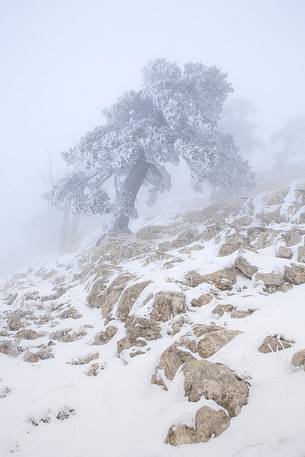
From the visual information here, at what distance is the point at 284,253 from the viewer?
10.1 m

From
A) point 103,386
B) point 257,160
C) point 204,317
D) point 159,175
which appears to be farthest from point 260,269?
point 257,160

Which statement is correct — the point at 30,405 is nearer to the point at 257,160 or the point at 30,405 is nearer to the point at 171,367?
the point at 171,367

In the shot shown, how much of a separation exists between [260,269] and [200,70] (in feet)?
49.2

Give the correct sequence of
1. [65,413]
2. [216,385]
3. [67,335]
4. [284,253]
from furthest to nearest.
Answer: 1. [284,253]
2. [67,335]
3. [65,413]
4. [216,385]

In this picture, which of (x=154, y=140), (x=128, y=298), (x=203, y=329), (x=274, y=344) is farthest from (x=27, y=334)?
Answer: (x=154, y=140)

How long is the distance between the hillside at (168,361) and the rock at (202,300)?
0.02m

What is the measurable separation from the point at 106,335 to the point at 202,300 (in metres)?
2.39

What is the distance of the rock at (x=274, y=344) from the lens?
19.0 ft

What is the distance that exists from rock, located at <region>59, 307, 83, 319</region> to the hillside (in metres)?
0.04

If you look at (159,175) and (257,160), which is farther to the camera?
(257,160)

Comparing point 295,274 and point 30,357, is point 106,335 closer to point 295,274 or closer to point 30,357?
point 30,357

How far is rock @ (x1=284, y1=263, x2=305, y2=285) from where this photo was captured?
8367mm

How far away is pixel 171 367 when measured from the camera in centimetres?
616

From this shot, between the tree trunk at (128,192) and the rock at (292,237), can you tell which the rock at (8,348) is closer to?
the rock at (292,237)
